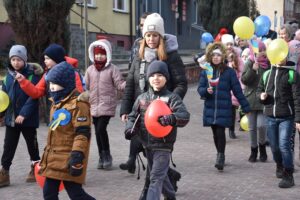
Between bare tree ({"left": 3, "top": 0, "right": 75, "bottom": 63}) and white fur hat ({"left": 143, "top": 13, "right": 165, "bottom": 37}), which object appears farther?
bare tree ({"left": 3, "top": 0, "right": 75, "bottom": 63})

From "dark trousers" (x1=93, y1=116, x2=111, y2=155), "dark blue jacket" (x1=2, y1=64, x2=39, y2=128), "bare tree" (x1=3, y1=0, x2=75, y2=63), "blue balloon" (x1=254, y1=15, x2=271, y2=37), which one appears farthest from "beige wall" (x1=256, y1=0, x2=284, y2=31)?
"dark blue jacket" (x1=2, y1=64, x2=39, y2=128)

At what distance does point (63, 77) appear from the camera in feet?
15.6

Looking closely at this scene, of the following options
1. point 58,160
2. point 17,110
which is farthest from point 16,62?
point 58,160

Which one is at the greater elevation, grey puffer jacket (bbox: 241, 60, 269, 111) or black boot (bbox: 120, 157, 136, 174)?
grey puffer jacket (bbox: 241, 60, 269, 111)

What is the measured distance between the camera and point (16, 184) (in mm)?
6547

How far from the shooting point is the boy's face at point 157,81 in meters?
5.11

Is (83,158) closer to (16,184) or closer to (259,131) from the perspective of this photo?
(16,184)

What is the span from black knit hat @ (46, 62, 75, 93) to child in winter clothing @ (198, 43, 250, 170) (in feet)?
9.04

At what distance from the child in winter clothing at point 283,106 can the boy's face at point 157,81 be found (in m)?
1.63

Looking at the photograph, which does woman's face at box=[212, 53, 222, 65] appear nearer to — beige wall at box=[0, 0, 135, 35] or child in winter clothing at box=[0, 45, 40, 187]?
child in winter clothing at box=[0, 45, 40, 187]

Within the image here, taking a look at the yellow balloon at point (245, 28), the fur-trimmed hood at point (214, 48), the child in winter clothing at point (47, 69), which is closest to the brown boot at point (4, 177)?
the child in winter clothing at point (47, 69)

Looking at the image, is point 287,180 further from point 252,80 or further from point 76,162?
point 76,162

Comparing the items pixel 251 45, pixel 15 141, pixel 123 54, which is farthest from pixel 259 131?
pixel 123 54

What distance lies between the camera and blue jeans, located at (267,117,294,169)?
20.4 feet
